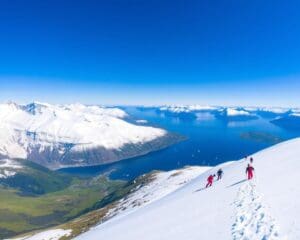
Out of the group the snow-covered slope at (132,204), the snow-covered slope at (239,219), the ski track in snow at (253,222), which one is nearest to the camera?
the ski track in snow at (253,222)

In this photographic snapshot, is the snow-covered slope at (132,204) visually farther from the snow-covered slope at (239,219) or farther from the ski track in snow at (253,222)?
the ski track in snow at (253,222)

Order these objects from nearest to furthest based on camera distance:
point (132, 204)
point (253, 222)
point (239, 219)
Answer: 1. point (253, 222)
2. point (239, 219)
3. point (132, 204)

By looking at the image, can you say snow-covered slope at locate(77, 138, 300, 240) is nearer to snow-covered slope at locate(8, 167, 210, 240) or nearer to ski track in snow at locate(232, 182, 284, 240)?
ski track in snow at locate(232, 182, 284, 240)

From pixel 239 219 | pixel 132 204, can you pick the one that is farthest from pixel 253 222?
pixel 132 204

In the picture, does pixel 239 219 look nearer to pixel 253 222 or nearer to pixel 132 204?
pixel 253 222

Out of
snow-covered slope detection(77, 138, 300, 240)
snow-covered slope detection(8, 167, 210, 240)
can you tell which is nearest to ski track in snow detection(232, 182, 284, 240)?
snow-covered slope detection(77, 138, 300, 240)

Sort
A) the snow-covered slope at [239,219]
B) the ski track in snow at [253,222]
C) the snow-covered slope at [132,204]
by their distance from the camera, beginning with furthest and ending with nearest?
the snow-covered slope at [132,204], the snow-covered slope at [239,219], the ski track in snow at [253,222]

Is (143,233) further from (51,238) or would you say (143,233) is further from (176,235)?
(51,238)

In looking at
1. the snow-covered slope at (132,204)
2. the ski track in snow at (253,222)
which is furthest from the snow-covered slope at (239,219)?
the snow-covered slope at (132,204)
